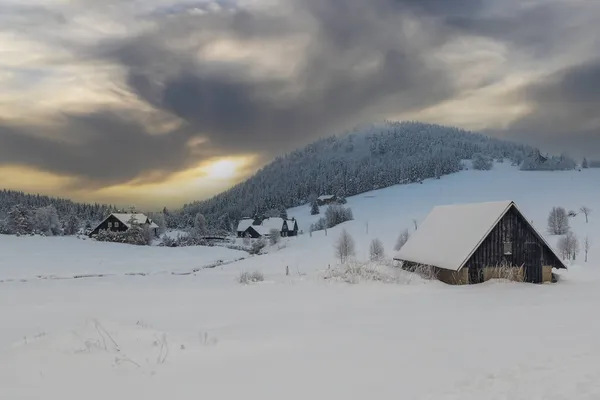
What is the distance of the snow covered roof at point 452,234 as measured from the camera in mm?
30578

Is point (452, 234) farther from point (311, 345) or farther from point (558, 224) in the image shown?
point (558, 224)

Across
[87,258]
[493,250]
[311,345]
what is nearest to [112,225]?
[87,258]

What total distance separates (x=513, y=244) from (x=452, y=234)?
14.3 feet

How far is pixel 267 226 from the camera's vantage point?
14575 centimetres

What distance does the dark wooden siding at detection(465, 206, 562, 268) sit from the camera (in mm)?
30656

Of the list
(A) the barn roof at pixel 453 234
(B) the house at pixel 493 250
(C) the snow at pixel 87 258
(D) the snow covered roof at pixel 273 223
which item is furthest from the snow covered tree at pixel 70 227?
(B) the house at pixel 493 250

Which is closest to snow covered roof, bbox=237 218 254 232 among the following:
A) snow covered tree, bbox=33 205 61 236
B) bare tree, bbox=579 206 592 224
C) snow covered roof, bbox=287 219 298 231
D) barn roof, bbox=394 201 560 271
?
snow covered roof, bbox=287 219 298 231

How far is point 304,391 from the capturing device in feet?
26.8

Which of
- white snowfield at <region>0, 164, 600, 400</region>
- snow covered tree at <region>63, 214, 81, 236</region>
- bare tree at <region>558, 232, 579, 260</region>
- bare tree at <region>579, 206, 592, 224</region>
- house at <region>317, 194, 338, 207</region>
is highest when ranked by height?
house at <region>317, 194, 338, 207</region>

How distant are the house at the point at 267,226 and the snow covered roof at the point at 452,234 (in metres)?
105

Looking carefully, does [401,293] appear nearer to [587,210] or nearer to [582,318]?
[582,318]

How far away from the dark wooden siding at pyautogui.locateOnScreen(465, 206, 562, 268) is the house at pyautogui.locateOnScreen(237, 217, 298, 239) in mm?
113315

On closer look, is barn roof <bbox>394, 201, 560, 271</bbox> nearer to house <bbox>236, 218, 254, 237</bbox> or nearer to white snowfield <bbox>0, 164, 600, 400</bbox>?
white snowfield <bbox>0, 164, 600, 400</bbox>

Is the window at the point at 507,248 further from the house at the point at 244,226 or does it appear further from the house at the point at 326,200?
the house at the point at 326,200
